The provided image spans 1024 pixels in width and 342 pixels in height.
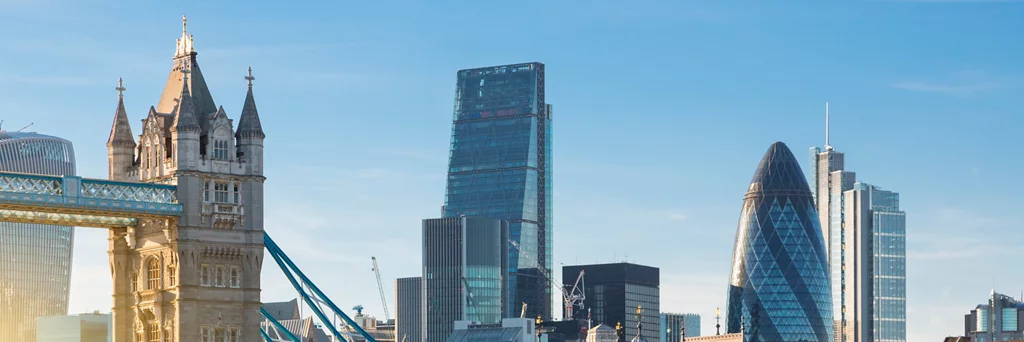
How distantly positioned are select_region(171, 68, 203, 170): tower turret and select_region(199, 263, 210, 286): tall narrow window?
5284 millimetres

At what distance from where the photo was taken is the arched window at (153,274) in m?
109

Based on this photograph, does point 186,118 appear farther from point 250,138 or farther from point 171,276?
point 171,276

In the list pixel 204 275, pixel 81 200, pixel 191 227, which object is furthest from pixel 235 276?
pixel 81 200

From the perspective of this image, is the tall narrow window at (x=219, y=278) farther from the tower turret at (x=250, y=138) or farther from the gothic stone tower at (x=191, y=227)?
the tower turret at (x=250, y=138)

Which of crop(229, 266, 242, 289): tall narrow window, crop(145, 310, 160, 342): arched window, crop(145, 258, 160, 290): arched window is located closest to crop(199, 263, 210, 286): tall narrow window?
crop(229, 266, 242, 289): tall narrow window

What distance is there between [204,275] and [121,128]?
400 inches

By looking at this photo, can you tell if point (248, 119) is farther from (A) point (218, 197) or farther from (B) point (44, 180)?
(B) point (44, 180)

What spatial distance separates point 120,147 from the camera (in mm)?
112250

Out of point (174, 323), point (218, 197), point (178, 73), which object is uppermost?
point (178, 73)

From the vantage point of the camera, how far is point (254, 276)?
111 metres

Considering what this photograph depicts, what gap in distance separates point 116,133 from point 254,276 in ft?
36.5

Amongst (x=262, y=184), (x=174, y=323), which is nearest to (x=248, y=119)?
(x=262, y=184)

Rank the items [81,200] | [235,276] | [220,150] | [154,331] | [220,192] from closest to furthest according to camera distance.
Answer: [81,200] → [154,331] → [220,192] → [220,150] → [235,276]

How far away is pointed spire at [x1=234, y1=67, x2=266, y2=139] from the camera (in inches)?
4385
